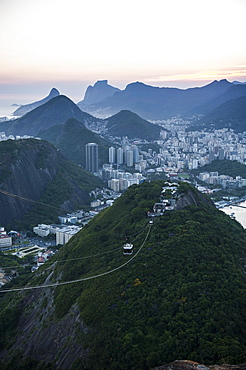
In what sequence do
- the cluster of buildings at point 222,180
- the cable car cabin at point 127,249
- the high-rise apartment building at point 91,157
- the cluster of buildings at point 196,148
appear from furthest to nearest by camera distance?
the cluster of buildings at point 196,148, the high-rise apartment building at point 91,157, the cluster of buildings at point 222,180, the cable car cabin at point 127,249

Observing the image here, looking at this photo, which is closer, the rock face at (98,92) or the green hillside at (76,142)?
the green hillside at (76,142)

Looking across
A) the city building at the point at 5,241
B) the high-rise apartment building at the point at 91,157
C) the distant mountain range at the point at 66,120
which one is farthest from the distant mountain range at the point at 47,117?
the city building at the point at 5,241

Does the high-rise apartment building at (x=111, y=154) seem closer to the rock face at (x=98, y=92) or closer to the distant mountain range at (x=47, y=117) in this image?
the distant mountain range at (x=47, y=117)

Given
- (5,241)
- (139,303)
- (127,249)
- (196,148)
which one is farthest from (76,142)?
(139,303)

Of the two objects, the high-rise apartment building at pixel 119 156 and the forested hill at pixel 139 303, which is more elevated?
the forested hill at pixel 139 303

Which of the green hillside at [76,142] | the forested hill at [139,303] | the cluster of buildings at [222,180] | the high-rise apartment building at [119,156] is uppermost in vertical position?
the forested hill at [139,303]

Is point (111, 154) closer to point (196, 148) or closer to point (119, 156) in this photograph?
point (119, 156)

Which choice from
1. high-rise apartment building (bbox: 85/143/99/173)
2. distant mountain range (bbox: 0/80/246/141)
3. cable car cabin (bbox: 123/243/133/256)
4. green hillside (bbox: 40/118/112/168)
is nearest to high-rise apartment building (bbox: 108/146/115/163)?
green hillside (bbox: 40/118/112/168)

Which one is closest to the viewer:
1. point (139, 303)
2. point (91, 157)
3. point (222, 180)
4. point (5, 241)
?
point (139, 303)
